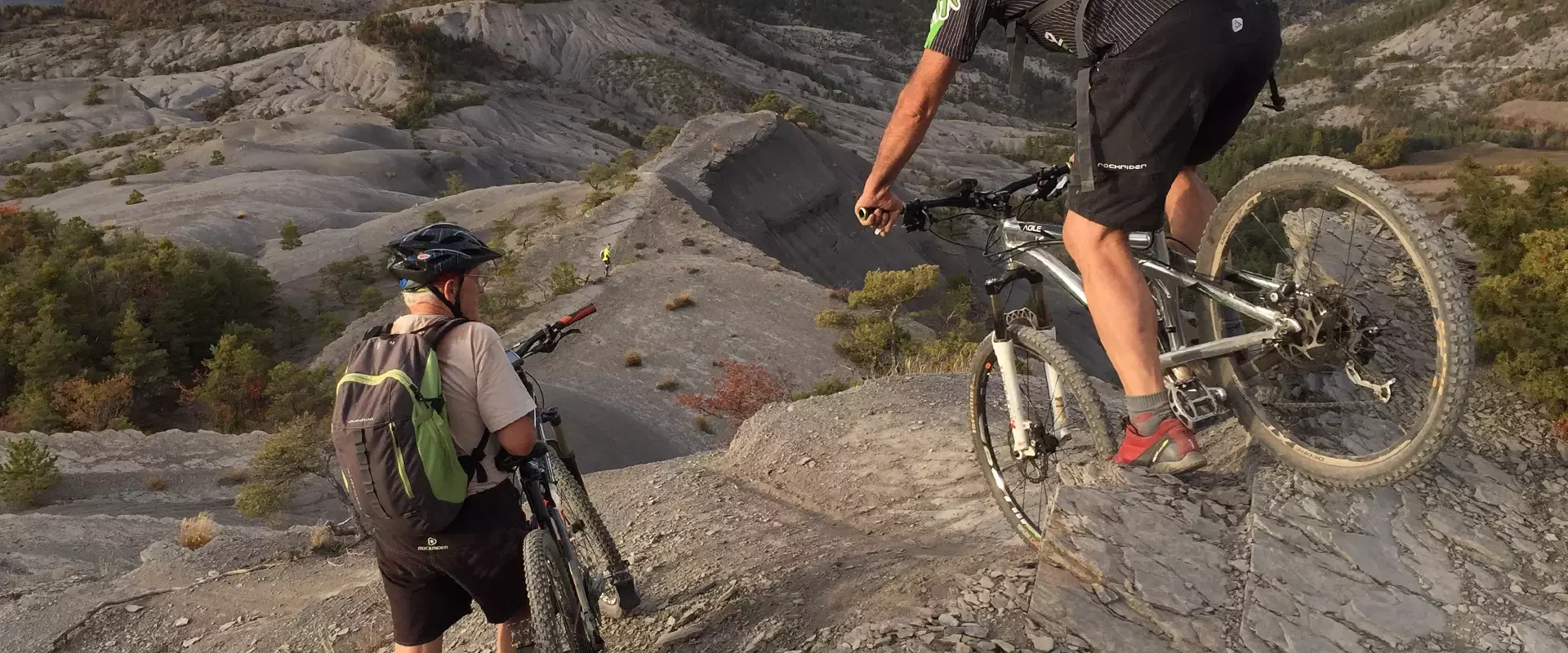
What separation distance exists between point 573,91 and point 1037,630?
98.9 metres

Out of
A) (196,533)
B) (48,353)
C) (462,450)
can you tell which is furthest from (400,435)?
(48,353)

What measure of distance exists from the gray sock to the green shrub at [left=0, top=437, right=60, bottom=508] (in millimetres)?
19480

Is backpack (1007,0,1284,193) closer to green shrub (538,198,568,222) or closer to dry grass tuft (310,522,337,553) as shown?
dry grass tuft (310,522,337,553)

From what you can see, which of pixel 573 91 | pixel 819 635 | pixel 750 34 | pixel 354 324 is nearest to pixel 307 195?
pixel 354 324

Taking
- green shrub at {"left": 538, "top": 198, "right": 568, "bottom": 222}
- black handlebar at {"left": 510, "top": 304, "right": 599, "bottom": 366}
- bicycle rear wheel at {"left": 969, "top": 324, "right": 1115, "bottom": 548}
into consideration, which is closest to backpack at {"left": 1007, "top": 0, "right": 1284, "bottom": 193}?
bicycle rear wheel at {"left": 969, "top": 324, "right": 1115, "bottom": 548}

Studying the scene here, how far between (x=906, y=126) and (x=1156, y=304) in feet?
4.43

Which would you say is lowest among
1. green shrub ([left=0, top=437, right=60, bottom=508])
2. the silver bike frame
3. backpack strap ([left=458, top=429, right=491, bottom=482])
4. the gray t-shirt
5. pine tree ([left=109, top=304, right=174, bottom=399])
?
pine tree ([left=109, top=304, right=174, bottom=399])

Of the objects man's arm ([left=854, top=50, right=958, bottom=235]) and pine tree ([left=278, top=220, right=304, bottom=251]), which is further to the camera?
pine tree ([left=278, top=220, right=304, bottom=251])

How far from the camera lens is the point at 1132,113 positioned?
293cm

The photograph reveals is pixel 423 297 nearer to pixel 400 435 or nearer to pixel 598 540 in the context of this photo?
pixel 400 435

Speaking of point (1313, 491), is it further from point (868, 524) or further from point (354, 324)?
point (354, 324)

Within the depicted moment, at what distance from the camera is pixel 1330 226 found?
422 cm

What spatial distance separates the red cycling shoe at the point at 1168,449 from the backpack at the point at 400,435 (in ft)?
9.00

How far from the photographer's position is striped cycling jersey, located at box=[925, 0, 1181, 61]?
2.92 meters
